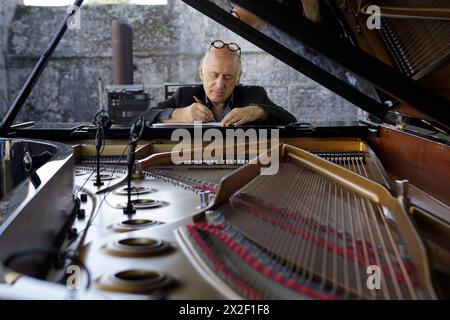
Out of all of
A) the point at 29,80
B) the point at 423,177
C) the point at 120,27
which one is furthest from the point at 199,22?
the point at 423,177

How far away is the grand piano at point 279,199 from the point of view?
904 millimetres

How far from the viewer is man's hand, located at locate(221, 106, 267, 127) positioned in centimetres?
281

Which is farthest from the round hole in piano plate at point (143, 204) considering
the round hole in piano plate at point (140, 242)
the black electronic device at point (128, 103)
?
the black electronic device at point (128, 103)

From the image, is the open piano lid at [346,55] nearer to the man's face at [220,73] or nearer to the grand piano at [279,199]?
the grand piano at [279,199]

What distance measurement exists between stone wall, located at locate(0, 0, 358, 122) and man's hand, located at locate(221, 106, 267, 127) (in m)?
8.91

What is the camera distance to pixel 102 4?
1175cm

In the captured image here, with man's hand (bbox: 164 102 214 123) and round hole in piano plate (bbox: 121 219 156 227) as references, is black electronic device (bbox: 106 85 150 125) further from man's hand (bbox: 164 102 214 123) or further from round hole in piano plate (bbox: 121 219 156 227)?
round hole in piano plate (bbox: 121 219 156 227)

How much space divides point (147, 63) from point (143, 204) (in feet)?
35.6

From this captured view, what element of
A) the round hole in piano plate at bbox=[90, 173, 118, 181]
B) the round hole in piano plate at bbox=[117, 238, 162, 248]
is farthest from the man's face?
the round hole in piano plate at bbox=[117, 238, 162, 248]

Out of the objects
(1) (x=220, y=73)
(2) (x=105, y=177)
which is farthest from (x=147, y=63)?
(2) (x=105, y=177)

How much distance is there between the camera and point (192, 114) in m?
3.36

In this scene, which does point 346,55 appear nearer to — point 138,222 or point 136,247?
point 138,222

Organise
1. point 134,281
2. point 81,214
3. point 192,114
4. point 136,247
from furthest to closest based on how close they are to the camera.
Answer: point 192,114 → point 81,214 → point 136,247 → point 134,281
